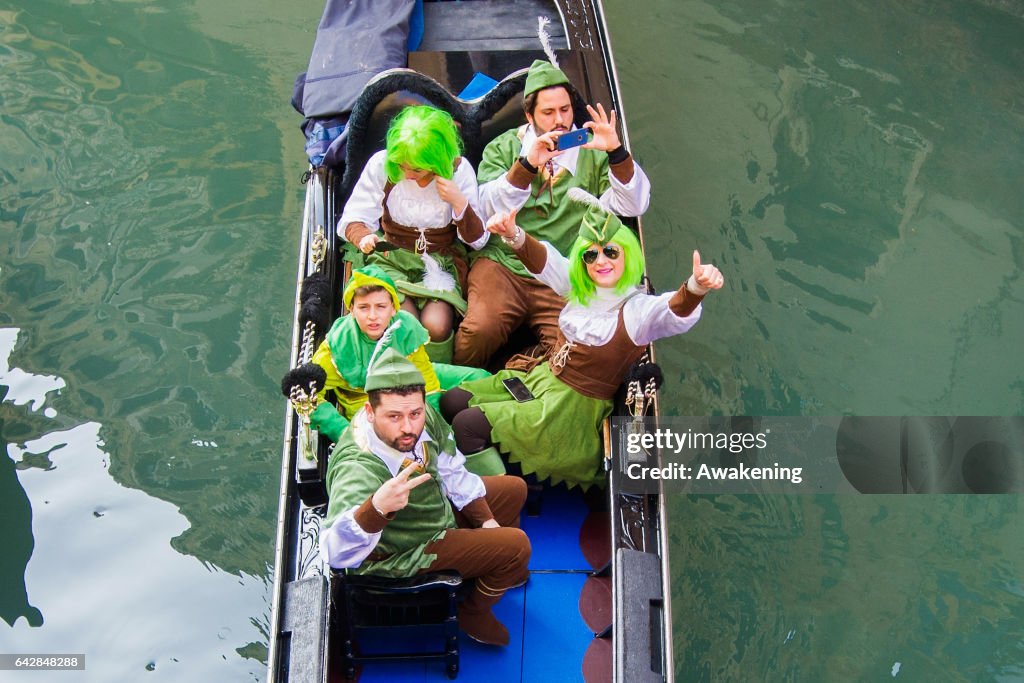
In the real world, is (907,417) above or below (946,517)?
above

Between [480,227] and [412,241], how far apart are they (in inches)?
9.6

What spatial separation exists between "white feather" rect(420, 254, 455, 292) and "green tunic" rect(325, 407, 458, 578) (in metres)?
0.99

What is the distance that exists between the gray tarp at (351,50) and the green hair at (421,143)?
A: 974mm

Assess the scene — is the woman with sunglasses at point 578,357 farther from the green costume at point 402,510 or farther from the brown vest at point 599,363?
the green costume at point 402,510

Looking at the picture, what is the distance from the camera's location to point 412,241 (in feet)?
13.0

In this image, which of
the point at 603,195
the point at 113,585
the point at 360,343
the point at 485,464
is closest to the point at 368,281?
the point at 360,343

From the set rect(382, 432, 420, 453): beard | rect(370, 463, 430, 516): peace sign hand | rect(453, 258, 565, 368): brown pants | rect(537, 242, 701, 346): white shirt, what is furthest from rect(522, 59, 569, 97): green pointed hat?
rect(370, 463, 430, 516): peace sign hand

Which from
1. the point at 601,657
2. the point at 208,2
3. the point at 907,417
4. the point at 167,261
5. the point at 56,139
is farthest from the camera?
the point at 208,2

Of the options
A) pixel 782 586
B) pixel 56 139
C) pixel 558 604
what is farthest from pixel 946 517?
pixel 56 139

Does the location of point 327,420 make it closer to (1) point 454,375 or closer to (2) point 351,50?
(1) point 454,375

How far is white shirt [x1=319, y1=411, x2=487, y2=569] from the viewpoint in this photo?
2736mm

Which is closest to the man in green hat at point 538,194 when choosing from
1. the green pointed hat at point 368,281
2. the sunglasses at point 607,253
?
the sunglasses at point 607,253

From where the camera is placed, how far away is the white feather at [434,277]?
3.94m

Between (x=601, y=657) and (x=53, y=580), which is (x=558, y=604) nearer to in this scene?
(x=601, y=657)
